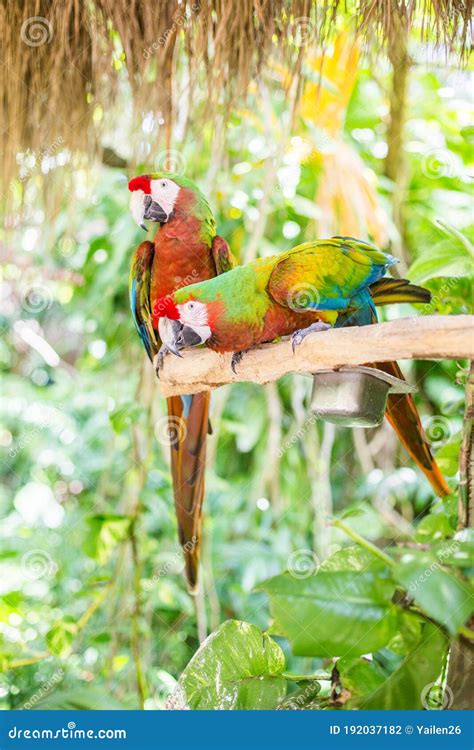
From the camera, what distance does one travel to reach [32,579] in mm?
2184

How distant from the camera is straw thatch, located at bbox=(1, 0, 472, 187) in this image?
1219 mm

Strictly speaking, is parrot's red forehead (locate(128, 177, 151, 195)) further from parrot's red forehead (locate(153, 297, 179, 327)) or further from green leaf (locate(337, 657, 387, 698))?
green leaf (locate(337, 657, 387, 698))

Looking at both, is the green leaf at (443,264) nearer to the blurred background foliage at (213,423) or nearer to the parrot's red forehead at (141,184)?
the parrot's red forehead at (141,184)

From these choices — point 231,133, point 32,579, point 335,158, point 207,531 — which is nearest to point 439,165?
point 335,158

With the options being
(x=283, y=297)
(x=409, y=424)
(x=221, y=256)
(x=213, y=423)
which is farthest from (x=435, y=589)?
(x=213, y=423)

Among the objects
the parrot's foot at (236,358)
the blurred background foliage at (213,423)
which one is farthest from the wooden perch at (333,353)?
the blurred background foliage at (213,423)

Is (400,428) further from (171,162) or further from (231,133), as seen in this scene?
(231,133)

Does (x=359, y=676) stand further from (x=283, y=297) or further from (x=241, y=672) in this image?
(x=283, y=297)

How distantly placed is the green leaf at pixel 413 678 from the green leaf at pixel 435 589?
174mm

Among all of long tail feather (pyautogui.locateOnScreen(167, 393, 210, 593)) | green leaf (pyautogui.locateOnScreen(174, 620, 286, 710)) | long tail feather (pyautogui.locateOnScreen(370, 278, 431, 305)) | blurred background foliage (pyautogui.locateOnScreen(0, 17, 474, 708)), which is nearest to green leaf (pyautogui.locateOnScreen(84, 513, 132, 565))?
blurred background foliage (pyautogui.locateOnScreen(0, 17, 474, 708))

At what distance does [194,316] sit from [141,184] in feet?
0.90

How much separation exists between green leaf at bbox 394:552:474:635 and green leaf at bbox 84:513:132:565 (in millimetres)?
870

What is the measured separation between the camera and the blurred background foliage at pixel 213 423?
1835 mm

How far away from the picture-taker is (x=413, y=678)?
986mm
